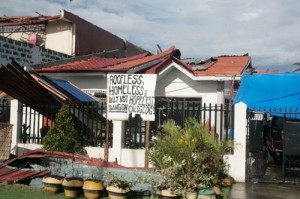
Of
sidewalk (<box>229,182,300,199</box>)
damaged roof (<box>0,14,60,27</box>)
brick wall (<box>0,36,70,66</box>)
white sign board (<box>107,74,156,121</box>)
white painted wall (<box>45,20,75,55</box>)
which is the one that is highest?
damaged roof (<box>0,14,60,27</box>)

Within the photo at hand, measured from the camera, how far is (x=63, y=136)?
10.0 m

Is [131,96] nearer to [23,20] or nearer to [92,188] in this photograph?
[92,188]

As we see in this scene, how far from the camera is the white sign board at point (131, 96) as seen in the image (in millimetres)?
9227

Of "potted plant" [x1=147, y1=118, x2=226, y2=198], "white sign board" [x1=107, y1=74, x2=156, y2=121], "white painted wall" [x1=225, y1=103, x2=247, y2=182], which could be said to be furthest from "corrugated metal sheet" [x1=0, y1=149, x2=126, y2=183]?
"white painted wall" [x1=225, y1=103, x2=247, y2=182]

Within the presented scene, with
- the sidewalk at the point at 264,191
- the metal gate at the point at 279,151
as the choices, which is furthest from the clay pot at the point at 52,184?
the metal gate at the point at 279,151

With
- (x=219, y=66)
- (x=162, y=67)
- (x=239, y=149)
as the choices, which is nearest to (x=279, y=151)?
(x=239, y=149)

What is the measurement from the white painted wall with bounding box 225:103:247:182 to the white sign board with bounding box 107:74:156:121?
2242 mm

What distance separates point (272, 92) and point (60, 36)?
12.0m

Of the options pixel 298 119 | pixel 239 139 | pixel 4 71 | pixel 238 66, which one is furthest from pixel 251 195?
pixel 238 66

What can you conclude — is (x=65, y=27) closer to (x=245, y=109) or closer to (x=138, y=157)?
(x=138, y=157)

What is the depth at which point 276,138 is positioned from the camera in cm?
1230

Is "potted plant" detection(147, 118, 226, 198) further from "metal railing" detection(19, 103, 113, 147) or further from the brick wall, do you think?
the brick wall

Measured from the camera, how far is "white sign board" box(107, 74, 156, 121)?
9227 millimetres

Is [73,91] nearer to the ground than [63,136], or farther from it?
farther from it
